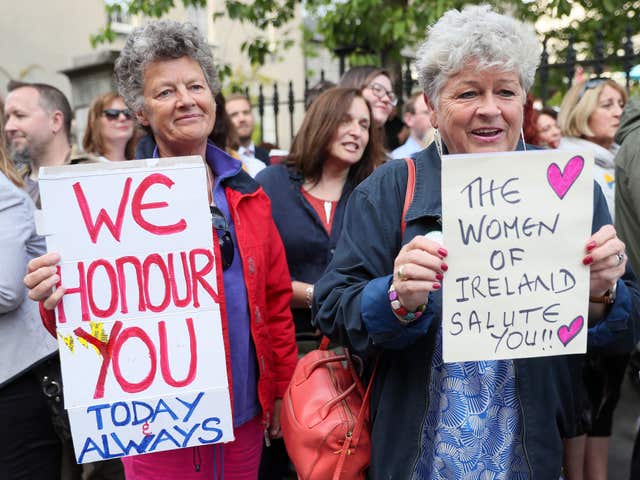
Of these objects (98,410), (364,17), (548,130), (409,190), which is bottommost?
(98,410)

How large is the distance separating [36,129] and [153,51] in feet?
6.24

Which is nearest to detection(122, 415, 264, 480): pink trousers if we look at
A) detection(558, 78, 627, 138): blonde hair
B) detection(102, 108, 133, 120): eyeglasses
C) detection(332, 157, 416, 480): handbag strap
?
detection(332, 157, 416, 480): handbag strap

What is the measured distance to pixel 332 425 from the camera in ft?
6.07

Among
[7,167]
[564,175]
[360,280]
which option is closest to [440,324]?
[360,280]

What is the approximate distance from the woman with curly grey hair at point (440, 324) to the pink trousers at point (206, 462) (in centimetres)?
63

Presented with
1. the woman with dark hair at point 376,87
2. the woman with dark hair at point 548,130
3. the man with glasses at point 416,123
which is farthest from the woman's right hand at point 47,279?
the woman with dark hair at point 548,130

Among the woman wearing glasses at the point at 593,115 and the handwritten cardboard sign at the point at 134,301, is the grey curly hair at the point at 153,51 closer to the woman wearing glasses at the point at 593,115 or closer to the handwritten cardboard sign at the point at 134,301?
the handwritten cardboard sign at the point at 134,301

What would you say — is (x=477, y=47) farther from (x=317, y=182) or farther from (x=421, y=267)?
(x=317, y=182)

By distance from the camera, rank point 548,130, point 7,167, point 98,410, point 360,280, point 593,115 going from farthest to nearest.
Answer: point 548,130 < point 593,115 < point 7,167 < point 98,410 < point 360,280

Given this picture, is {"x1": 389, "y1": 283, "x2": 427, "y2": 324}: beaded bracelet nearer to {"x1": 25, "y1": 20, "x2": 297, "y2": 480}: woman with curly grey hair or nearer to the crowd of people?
the crowd of people

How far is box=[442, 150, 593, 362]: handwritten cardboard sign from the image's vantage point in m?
1.50

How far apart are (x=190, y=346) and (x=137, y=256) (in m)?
0.30

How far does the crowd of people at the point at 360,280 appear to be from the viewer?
1680mm

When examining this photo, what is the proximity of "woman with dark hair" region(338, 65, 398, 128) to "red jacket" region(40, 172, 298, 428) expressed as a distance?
218cm
